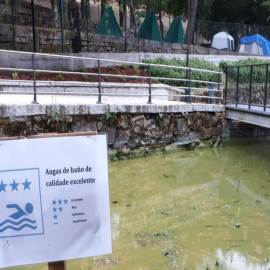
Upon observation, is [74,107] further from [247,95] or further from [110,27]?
[110,27]

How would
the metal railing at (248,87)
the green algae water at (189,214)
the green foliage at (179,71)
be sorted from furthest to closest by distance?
the green foliage at (179,71) → the metal railing at (248,87) → the green algae water at (189,214)

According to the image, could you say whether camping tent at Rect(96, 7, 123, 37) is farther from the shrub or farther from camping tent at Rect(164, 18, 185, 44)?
the shrub

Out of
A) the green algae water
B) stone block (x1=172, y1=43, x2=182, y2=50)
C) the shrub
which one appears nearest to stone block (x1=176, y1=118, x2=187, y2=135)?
the green algae water

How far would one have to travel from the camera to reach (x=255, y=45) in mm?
Result: 20859

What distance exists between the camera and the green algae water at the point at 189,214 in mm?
3941

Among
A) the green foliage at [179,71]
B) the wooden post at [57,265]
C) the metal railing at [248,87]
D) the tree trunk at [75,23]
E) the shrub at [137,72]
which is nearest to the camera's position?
the wooden post at [57,265]

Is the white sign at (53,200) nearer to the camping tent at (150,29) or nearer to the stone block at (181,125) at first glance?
the stone block at (181,125)

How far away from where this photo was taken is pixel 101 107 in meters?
7.42

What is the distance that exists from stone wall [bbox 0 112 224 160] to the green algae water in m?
0.43

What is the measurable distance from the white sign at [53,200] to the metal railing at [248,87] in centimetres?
727

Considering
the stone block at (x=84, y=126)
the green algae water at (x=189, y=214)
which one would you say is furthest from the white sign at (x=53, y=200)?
the stone block at (x=84, y=126)

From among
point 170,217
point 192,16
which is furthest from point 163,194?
point 192,16

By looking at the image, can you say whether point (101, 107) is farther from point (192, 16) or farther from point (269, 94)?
point (192, 16)

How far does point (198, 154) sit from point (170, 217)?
12.9 feet
